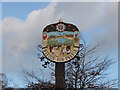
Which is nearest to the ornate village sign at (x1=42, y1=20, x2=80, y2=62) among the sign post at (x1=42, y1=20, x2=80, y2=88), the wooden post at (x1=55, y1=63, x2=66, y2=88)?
the sign post at (x1=42, y1=20, x2=80, y2=88)

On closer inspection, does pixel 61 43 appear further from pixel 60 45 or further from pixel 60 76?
pixel 60 76

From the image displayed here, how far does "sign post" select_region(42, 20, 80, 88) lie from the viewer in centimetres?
700

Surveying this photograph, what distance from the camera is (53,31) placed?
711 cm

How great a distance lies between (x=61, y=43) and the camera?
7.06 m

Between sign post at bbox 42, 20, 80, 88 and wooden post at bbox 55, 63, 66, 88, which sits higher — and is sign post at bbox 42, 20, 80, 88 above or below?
above

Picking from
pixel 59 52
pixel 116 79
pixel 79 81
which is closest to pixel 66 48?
pixel 59 52

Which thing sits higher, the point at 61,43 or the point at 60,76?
the point at 61,43

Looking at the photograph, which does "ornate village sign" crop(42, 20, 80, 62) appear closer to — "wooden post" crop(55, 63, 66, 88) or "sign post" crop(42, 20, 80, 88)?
"sign post" crop(42, 20, 80, 88)

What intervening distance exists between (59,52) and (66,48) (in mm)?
253

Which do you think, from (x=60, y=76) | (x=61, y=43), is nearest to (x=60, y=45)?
(x=61, y=43)


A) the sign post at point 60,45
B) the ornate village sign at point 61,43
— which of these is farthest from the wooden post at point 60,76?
the ornate village sign at point 61,43

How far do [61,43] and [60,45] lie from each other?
69 millimetres

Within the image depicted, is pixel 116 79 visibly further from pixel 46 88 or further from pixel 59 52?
pixel 59 52

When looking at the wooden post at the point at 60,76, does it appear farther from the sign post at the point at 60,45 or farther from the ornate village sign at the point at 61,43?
the ornate village sign at the point at 61,43
